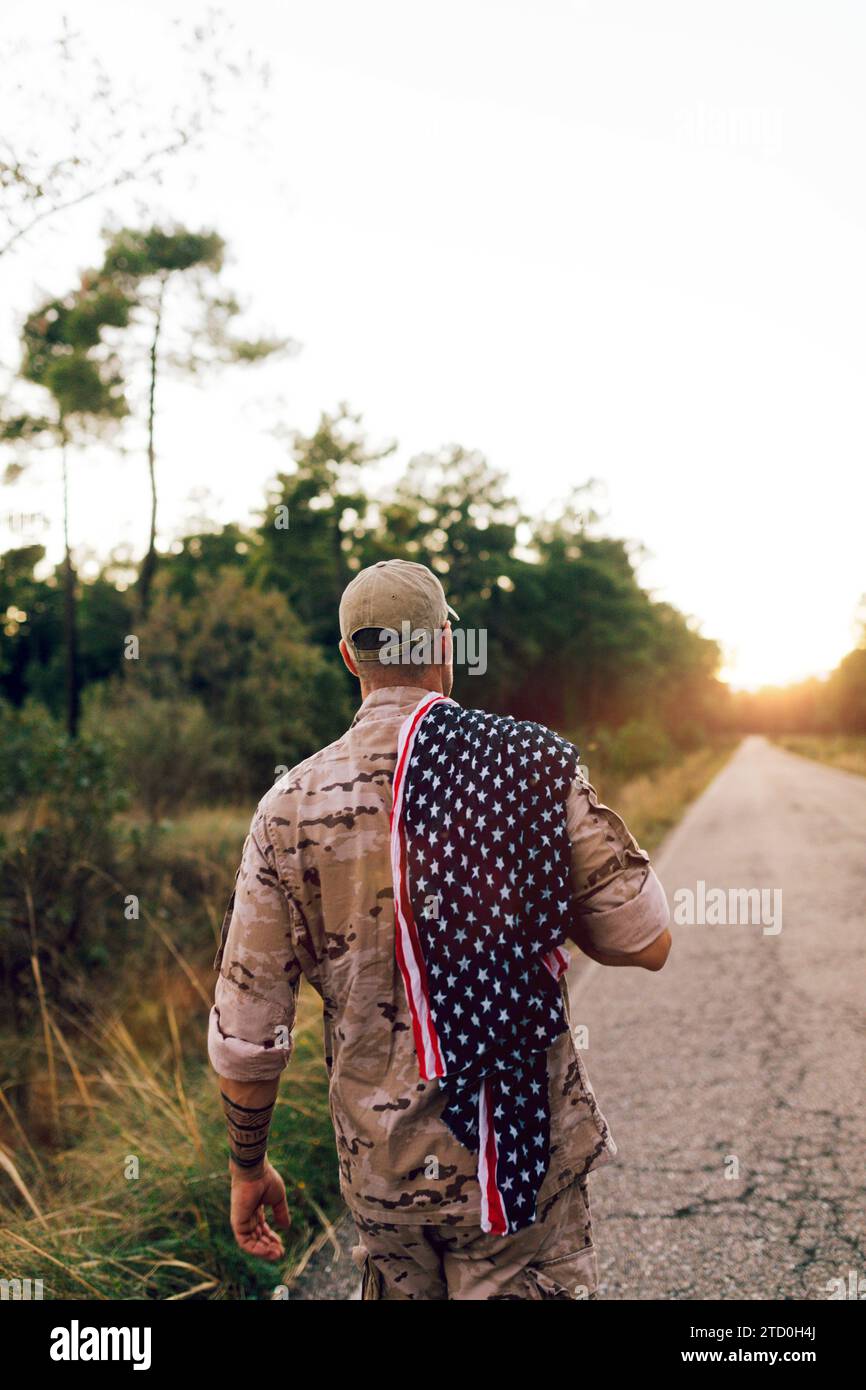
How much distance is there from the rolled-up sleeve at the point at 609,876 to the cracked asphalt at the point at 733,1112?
1926 mm

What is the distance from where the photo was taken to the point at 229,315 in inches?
899

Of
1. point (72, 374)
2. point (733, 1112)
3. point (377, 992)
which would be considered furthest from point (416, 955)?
point (72, 374)

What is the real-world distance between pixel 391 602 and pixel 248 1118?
1.06 m

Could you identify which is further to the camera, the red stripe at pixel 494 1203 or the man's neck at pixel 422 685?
the man's neck at pixel 422 685

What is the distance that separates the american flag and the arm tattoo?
1.35ft

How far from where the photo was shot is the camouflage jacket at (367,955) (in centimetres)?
170

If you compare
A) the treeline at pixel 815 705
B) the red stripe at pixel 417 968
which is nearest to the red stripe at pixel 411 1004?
the red stripe at pixel 417 968

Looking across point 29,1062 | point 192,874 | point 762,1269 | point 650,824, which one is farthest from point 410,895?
point 650,824

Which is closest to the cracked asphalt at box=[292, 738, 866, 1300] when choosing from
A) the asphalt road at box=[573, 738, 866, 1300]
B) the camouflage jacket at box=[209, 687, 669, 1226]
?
the asphalt road at box=[573, 738, 866, 1300]

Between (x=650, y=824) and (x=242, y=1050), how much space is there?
538 inches

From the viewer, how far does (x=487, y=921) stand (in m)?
1.64

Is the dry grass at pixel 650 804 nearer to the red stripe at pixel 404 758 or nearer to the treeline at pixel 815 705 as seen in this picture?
the red stripe at pixel 404 758

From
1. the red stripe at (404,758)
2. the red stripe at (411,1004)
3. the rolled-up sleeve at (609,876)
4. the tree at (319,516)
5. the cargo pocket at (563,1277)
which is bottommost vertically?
the cargo pocket at (563,1277)

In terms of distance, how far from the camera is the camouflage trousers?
172 centimetres
